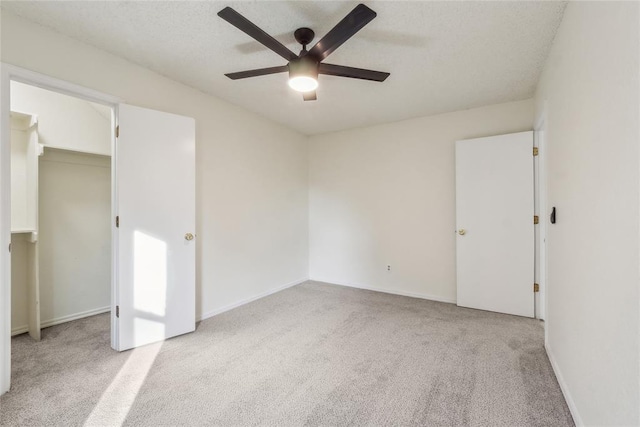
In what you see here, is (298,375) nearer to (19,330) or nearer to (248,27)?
(248,27)

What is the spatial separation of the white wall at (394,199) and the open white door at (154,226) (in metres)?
2.29

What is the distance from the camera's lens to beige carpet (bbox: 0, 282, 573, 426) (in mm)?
1628

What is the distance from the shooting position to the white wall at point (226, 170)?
6.92 feet

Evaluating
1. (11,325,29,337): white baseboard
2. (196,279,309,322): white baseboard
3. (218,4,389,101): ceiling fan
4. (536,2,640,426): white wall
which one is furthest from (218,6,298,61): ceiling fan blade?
(11,325,29,337): white baseboard

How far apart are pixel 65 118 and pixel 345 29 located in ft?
9.94

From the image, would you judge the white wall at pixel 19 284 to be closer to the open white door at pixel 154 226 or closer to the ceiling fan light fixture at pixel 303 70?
the open white door at pixel 154 226

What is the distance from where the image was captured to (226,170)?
3359 millimetres

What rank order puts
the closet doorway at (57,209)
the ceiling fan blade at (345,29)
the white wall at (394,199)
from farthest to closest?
the white wall at (394,199)
the closet doorway at (57,209)
the ceiling fan blade at (345,29)

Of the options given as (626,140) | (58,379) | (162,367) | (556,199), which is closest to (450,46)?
(556,199)

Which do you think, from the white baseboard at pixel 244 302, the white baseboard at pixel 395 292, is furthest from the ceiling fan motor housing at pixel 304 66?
the white baseboard at pixel 395 292

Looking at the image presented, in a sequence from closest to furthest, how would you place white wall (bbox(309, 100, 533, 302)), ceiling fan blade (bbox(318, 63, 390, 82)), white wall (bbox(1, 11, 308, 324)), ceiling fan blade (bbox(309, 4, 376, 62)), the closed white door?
ceiling fan blade (bbox(309, 4, 376, 62)) < ceiling fan blade (bbox(318, 63, 390, 82)) < white wall (bbox(1, 11, 308, 324)) < the closed white door < white wall (bbox(309, 100, 533, 302))

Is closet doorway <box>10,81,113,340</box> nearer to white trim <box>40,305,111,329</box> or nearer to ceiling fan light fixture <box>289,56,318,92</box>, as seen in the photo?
white trim <box>40,305,111,329</box>

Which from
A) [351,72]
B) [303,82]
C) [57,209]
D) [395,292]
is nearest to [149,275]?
[57,209]

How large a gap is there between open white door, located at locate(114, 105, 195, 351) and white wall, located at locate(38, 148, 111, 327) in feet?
3.74
